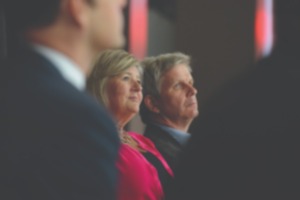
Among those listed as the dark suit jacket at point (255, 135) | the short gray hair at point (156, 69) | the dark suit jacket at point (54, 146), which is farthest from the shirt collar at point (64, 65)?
the short gray hair at point (156, 69)

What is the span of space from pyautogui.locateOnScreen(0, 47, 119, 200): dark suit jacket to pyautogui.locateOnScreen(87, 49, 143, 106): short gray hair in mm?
1123

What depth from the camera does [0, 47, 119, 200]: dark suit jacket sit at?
0.96 m

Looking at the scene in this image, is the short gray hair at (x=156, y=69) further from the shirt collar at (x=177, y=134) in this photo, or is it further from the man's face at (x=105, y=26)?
the man's face at (x=105, y=26)

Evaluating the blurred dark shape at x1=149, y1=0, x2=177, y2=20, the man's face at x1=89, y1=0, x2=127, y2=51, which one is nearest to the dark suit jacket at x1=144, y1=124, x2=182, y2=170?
the man's face at x1=89, y1=0, x2=127, y2=51

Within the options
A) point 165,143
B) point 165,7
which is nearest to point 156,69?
point 165,143

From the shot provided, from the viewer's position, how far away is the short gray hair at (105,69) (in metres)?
2.11

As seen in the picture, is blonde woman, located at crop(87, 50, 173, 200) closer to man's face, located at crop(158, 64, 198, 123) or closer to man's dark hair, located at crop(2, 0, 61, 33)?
man's face, located at crop(158, 64, 198, 123)

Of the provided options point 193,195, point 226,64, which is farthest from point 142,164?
point 226,64

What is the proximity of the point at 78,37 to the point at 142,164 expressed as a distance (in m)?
0.91

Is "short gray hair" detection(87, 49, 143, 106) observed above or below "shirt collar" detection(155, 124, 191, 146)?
above

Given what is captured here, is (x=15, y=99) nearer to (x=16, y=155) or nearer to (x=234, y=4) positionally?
(x=16, y=155)

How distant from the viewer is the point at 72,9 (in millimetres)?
1023

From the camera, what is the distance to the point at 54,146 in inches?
37.8

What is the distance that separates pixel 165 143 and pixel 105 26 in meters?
1.27
